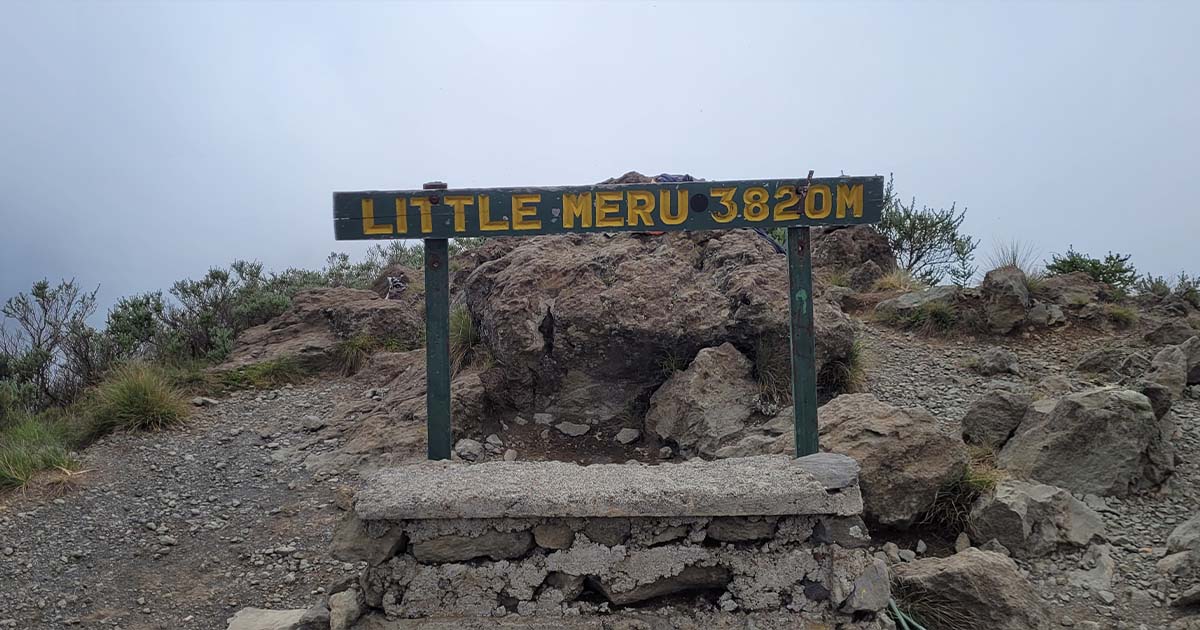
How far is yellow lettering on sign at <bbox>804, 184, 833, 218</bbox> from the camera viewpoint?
14.0ft

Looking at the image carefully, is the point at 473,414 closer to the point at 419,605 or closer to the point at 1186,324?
the point at 419,605

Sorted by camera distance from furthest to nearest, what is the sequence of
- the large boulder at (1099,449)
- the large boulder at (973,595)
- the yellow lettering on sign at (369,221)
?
the large boulder at (1099,449) < the yellow lettering on sign at (369,221) < the large boulder at (973,595)

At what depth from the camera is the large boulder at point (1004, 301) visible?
29.0ft

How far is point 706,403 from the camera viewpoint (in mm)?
6309

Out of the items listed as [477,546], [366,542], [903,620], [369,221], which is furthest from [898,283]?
[366,542]

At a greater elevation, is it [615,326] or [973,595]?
[615,326]

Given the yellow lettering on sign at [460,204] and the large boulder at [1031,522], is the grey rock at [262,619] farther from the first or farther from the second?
the large boulder at [1031,522]

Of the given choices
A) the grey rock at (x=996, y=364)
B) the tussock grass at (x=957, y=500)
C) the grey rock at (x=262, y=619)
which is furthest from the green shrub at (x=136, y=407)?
the grey rock at (x=996, y=364)

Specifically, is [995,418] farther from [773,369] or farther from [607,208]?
[607,208]

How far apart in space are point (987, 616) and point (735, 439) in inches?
93.0

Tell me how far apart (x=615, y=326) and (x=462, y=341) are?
6.07ft

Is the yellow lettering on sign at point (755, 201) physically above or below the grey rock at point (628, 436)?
above

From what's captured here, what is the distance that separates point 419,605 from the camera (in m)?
3.51

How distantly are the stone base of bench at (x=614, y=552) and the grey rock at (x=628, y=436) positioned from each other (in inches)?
116
